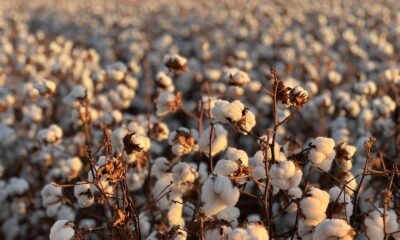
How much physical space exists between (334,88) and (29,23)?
792cm

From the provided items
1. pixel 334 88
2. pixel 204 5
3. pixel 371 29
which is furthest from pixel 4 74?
pixel 204 5

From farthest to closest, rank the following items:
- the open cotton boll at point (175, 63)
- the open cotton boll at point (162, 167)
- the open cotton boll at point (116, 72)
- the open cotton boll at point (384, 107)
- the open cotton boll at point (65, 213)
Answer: the open cotton boll at point (116, 72)
the open cotton boll at point (384, 107)
the open cotton boll at point (65, 213)
the open cotton boll at point (175, 63)
the open cotton boll at point (162, 167)

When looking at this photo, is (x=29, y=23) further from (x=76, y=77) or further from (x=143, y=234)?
(x=143, y=234)

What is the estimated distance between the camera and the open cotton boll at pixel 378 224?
5.83 ft

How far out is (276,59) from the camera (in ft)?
26.6

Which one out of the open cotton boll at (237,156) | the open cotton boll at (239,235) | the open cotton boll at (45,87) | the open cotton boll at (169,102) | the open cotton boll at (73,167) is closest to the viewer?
the open cotton boll at (239,235)

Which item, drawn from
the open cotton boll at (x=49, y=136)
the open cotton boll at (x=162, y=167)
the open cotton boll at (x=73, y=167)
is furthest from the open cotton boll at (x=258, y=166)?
the open cotton boll at (x=49, y=136)

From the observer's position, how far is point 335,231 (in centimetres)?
167

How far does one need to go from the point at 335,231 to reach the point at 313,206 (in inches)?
7.9

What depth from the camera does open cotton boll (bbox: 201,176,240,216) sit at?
71.4 inches

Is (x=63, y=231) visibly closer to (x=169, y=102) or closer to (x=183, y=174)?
(x=183, y=174)

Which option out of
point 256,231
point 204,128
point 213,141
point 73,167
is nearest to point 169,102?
point 213,141

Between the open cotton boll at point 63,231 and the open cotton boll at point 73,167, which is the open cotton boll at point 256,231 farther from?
the open cotton boll at point 73,167

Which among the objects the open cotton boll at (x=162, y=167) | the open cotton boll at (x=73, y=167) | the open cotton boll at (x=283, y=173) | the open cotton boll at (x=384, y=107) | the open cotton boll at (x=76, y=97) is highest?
the open cotton boll at (x=384, y=107)
